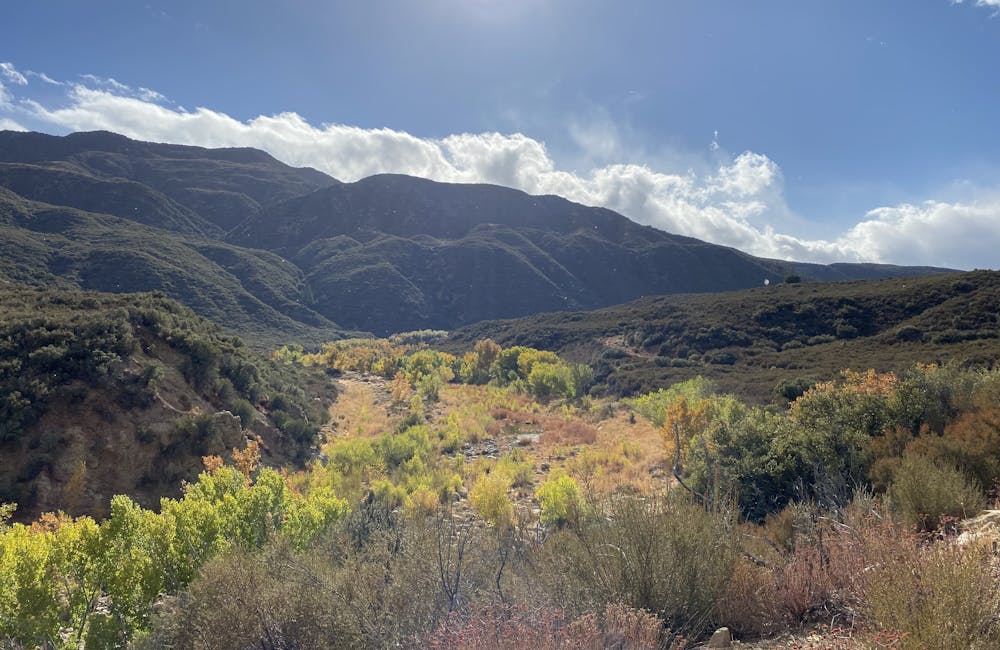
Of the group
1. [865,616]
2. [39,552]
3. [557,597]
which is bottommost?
[39,552]

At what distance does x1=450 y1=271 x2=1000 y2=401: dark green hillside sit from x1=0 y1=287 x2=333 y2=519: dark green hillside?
1726cm

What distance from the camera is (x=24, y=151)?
366 feet

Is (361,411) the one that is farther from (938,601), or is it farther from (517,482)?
(938,601)

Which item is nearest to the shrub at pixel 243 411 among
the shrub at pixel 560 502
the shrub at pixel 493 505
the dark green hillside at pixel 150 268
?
the shrub at pixel 493 505

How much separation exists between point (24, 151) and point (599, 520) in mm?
158970

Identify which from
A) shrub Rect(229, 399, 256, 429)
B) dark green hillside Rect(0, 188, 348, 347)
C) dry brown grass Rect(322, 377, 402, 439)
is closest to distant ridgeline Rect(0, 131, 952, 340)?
dark green hillside Rect(0, 188, 348, 347)

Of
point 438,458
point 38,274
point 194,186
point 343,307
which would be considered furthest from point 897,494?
point 194,186

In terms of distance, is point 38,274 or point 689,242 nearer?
point 38,274

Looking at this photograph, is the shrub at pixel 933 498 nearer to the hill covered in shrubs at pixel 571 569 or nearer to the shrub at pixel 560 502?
the hill covered in shrubs at pixel 571 569

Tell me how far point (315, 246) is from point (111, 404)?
93737 millimetres

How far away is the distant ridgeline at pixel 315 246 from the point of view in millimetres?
57281

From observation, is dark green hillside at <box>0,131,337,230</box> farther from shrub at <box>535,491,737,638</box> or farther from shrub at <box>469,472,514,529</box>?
shrub at <box>535,491,737,638</box>

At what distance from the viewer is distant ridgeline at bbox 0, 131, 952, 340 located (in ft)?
188

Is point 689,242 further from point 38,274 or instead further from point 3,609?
point 3,609
